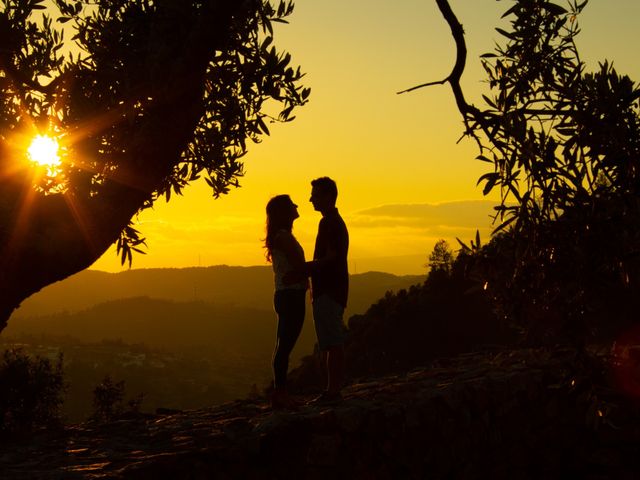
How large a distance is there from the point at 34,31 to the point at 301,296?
4.44 meters

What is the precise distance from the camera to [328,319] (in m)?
9.73

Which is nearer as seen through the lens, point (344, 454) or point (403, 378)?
point (344, 454)

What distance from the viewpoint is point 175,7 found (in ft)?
21.8

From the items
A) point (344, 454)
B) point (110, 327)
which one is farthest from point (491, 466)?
point (110, 327)

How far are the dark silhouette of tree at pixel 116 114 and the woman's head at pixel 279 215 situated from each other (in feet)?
2.86

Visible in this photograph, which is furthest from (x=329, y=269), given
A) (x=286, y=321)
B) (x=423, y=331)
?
(x=423, y=331)

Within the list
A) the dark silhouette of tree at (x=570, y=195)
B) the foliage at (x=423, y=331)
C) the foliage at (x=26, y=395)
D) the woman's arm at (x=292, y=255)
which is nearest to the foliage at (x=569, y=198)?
the dark silhouette of tree at (x=570, y=195)

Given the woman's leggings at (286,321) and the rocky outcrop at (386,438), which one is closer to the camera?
the rocky outcrop at (386,438)

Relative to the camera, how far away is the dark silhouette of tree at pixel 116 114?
5.70m

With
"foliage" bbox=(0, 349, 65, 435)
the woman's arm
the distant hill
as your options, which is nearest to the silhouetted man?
the woman's arm

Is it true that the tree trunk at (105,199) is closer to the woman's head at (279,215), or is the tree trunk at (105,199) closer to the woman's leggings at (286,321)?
the woman's head at (279,215)

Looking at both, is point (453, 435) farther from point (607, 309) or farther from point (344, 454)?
point (607, 309)

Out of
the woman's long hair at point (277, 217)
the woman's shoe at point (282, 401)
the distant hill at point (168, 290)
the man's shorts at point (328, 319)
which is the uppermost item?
the distant hill at point (168, 290)

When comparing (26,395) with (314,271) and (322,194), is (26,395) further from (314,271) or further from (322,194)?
(322,194)
